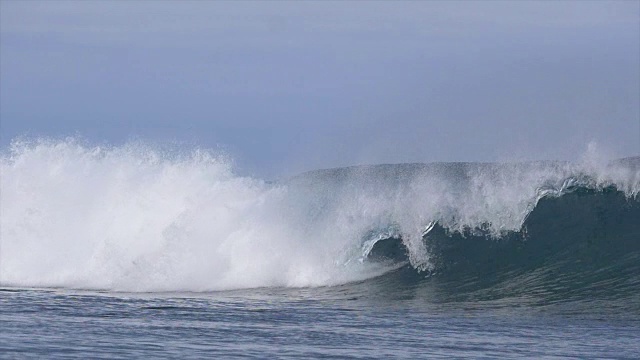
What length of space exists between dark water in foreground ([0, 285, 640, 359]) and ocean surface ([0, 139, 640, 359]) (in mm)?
39

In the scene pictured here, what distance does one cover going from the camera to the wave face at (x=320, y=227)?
19609 millimetres

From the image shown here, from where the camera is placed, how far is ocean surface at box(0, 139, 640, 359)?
1227 centimetres

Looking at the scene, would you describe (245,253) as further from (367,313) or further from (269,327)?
(269,327)

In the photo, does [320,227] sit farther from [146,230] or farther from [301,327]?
[301,327]

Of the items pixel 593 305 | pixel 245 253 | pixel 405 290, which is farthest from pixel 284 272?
pixel 593 305

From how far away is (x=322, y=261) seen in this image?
20.4 m

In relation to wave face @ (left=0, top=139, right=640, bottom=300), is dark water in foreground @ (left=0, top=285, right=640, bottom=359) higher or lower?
lower

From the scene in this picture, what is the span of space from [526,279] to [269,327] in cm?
703

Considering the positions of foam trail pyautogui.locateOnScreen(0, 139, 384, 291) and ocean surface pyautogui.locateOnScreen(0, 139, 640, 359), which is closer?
ocean surface pyautogui.locateOnScreen(0, 139, 640, 359)

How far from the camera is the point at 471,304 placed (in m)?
16.3

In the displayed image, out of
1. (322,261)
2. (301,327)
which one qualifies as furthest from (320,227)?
(301,327)

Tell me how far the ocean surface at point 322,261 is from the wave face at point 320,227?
0.15 feet

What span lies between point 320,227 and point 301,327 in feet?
28.4

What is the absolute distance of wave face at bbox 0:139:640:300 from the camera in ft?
64.3
